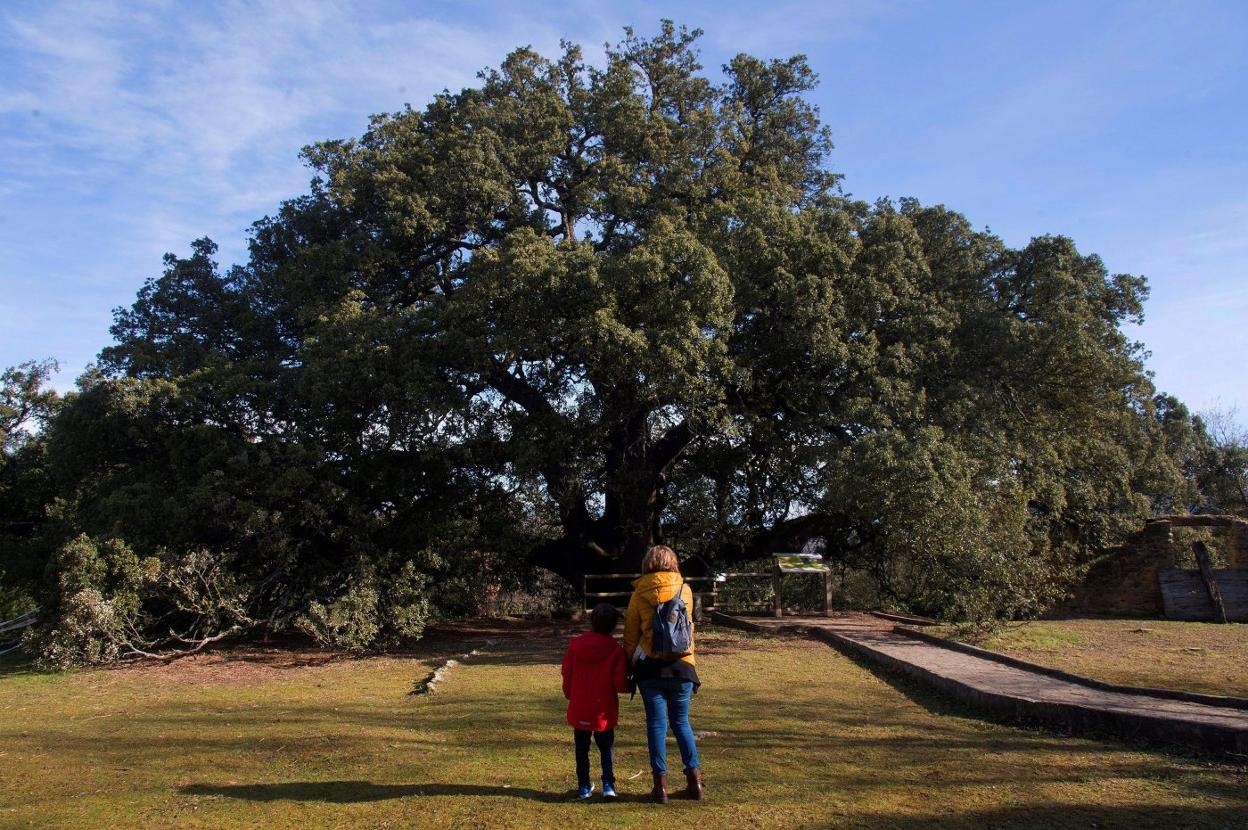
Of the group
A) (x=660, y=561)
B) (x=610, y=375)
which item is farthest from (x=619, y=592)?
(x=660, y=561)

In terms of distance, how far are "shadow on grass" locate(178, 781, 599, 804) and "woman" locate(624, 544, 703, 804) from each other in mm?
602

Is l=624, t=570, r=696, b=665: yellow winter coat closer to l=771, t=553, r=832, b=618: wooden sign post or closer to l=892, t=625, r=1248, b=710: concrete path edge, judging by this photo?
l=892, t=625, r=1248, b=710: concrete path edge

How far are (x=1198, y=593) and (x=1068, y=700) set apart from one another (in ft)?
42.3

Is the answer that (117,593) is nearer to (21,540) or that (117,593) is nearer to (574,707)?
(21,540)

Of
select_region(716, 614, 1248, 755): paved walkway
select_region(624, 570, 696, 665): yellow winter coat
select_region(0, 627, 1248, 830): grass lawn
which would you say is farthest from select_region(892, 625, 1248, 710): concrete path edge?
select_region(624, 570, 696, 665): yellow winter coat

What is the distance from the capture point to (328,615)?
522 inches

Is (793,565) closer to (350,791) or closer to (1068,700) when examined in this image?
(1068,700)

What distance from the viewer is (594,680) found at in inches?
196

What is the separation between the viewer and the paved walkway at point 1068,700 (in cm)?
583

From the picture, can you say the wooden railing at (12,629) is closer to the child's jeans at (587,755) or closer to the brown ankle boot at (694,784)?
the child's jeans at (587,755)

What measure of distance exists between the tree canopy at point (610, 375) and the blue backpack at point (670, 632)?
8104mm

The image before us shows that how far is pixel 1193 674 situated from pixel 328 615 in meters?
12.0

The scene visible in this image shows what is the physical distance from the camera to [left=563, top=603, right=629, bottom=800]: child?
489cm

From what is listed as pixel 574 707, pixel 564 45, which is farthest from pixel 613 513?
pixel 574 707
